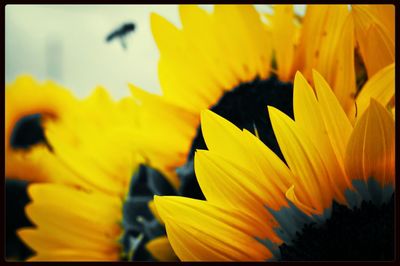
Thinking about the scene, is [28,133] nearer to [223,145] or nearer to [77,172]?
[77,172]

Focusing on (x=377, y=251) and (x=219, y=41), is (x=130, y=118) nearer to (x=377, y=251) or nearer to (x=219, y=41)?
(x=219, y=41)

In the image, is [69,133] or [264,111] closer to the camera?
[264,111]

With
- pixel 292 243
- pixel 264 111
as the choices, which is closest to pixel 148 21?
pixel 264 111

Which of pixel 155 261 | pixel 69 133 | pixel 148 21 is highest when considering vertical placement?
pixel 148 21

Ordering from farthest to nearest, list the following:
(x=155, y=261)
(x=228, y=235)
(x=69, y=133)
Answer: (x=69, y=133)
(x=155, y=261)
(x=228, y=235)

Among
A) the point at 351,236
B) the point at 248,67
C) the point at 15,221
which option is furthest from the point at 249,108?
the point at 15,221

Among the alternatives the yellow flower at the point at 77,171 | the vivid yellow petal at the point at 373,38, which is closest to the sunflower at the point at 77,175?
the yellow flower at the point at 77,171

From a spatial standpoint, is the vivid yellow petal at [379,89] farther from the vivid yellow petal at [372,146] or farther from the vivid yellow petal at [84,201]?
the vivid yellow petal at [84,201]
